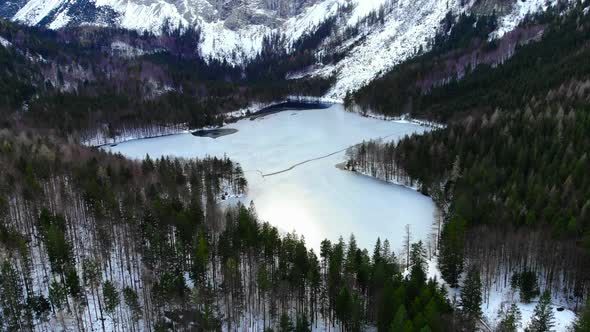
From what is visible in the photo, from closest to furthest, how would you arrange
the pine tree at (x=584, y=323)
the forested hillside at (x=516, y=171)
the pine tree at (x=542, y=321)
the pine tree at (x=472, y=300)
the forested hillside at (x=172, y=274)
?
1. the pine tree at (x=584, y=323)
2. the pine tree at (x=542, y=321)
3. the forested hillside at (x=172, y=274)
4. the pine tree at (x=472, y=300)
5. the forested hillside at (x=516, y=171)

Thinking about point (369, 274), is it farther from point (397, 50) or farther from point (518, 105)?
point (397, 50)

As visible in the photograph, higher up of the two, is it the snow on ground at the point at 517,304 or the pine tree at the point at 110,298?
the pine tree at the point at 110,298

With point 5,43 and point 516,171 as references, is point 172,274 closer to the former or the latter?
point 516,171

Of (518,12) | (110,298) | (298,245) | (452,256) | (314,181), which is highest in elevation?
(518,12)

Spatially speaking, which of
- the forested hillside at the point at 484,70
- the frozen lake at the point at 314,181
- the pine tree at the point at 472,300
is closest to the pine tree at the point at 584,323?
the pine tree at the point at 472,300

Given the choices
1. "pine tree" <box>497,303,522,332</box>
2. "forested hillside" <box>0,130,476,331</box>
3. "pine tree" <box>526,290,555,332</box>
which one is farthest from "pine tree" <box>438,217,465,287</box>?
"pine tree" <box>526,290,555,332</box>

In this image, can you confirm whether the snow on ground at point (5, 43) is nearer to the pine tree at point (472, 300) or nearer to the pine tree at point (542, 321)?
the pine tree at point (472, 300)

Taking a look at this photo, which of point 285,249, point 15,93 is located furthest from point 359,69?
point 285,249

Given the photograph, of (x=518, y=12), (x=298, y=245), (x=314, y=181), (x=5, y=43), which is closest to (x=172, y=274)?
(x=298, y=245)
